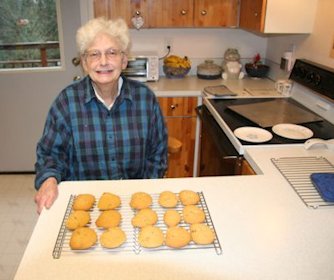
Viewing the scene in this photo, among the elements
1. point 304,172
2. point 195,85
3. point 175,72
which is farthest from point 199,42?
point 304,172

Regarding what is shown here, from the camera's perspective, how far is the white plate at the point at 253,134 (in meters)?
1.63

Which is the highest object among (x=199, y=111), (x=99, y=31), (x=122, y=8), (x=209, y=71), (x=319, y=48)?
(x=122, y=8)

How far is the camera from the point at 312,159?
1.42 m

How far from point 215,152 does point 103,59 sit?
99 cm

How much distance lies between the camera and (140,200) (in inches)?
40.4

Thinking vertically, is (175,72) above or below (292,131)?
above

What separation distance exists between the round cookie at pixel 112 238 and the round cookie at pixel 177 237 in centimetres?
12

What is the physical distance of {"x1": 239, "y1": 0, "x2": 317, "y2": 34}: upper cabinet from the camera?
211 centimetres

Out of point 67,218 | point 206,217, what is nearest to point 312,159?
point 206,217

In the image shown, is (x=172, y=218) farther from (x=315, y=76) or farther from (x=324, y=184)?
(x=315, y=76)

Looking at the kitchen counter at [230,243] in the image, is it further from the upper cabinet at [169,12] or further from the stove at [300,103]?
the upper cabinet at [169,12]

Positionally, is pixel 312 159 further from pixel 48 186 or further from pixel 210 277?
pixel 48 186

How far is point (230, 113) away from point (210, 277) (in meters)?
1.38

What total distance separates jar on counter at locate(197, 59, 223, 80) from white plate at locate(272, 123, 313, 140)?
3.71 ft
